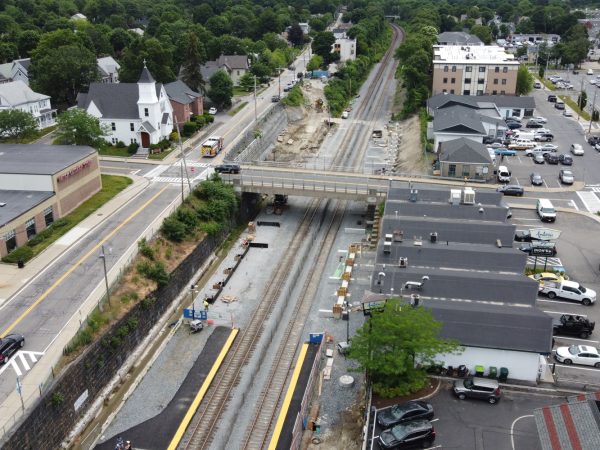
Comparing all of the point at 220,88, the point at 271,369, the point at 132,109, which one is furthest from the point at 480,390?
the point at 220,88

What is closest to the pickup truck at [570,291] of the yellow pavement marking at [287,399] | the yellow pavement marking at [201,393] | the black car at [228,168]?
the yellow pavement marking at [287,399]

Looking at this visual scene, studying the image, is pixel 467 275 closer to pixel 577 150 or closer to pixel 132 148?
pixel 577 150

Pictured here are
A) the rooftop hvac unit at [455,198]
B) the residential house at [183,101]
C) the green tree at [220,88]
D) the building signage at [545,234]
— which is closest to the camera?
the building signage at [545,234]

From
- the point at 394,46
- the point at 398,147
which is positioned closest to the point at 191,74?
the point at 398,147

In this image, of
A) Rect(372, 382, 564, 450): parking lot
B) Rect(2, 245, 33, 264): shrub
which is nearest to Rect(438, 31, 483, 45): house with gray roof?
Rect(2, 245, 33, 264): shrub

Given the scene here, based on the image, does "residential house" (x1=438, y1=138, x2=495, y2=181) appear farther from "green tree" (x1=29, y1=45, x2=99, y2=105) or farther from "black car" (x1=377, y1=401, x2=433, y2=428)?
"green tree" (x1=29, y1=45, x2=99, y2=105)

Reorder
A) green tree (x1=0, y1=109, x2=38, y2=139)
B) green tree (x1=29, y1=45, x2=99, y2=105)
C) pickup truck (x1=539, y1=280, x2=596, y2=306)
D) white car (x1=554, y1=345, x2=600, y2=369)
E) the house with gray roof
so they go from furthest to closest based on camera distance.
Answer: the house with gray roof
green tree (x1=29, y1=45, x2=99, y2=105)
green tree (x1=0, y1=109, x2=38, y2=139)
pickup truck (x1=539, y1=280, x2=596, y2=306)
white car (x1=554, y1=345, x2=600, y2=369)

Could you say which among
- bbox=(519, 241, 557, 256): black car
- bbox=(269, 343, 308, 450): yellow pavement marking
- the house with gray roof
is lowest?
bbox=(269, 343, 308, 450): yellow pavement marking

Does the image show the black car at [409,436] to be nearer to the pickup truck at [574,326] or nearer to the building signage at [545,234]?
the pickup truck at [574,326]
